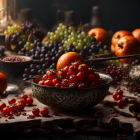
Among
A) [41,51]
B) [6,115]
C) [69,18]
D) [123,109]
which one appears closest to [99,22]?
[69,18]

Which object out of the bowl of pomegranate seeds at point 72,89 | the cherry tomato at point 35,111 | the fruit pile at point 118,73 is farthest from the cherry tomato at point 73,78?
the fruit pile at point 118,73

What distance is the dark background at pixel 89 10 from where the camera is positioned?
3334 millimetres

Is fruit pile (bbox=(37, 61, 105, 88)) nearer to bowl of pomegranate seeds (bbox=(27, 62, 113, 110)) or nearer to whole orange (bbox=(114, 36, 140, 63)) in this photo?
bowl of pomegranate seeds (bbox=(27, 62, 113, 110))

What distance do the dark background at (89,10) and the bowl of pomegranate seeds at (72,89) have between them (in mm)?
2291

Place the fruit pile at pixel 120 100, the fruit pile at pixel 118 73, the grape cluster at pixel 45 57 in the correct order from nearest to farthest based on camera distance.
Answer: the fruit pile at pixel 120 100
the fruit pile at pixel 118 73
the grape cluster at pixel 45 57

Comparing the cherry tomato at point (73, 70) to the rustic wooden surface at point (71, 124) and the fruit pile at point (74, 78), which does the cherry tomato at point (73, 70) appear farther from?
the rustic wooden surface at point (71, 124)

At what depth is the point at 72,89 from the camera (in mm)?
1108

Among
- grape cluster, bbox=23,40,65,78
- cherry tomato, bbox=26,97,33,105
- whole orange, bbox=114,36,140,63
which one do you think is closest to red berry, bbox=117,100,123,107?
cherry tomato, bbox=26,97,33,105

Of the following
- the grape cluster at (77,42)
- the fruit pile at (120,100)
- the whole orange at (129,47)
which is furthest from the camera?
the whole orange at (129,47)

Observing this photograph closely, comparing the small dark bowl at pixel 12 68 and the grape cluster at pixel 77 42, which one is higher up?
the grape cluster at pixel 77 42

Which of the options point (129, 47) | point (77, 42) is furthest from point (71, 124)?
point (129, 47)

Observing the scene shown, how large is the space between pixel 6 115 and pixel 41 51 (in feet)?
2.98

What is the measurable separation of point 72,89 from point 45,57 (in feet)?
2.98

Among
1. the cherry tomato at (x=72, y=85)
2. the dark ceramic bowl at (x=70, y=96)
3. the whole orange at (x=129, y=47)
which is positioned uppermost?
the whole orange at (x=129, y=47)
